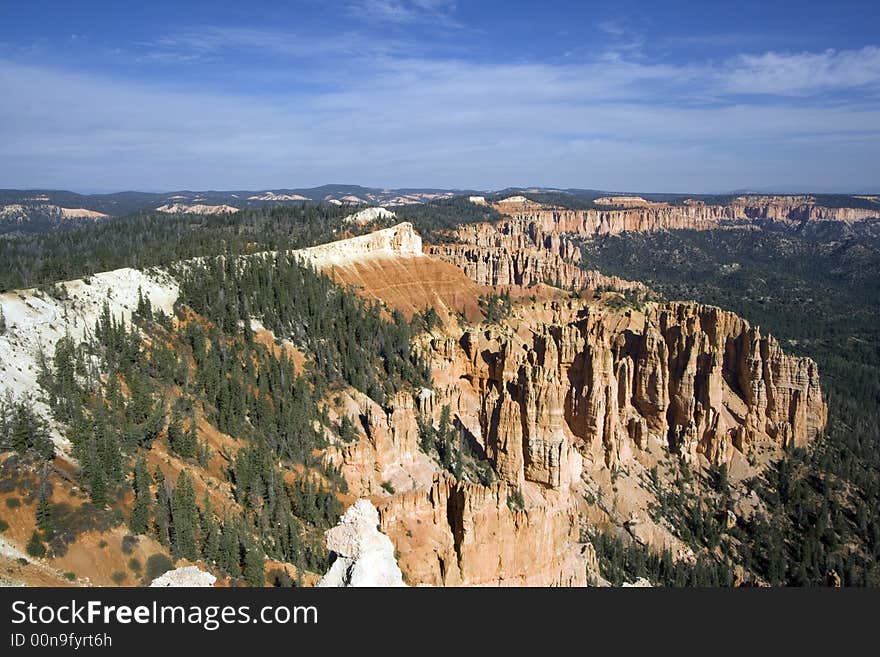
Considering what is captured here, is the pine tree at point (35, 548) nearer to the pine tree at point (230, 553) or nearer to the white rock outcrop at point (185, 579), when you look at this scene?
the white rock outcrop at point (185, 579)

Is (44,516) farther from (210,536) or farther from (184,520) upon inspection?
(210,536)

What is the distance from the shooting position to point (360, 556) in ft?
73.6

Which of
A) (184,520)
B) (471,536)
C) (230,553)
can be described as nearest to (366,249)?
(471,536)

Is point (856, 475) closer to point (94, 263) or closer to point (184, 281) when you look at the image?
point (184, 281)

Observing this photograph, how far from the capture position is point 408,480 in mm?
45219

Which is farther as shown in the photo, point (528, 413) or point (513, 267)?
point (513, 267)

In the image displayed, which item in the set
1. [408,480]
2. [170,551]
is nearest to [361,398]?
[408,480]

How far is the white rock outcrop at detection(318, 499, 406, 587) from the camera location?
72.9 ft

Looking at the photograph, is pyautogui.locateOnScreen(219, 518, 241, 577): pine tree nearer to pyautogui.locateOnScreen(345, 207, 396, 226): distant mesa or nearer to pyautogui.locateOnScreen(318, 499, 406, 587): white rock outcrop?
pyautogui.locateOnScreen(318, 499, 406, 587): white rock outcrop

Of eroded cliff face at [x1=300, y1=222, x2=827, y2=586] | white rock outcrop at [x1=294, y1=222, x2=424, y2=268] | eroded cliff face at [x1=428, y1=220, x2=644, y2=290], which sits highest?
white rock outcrop at [x1=294, y1=222, x2=424, y2=268]

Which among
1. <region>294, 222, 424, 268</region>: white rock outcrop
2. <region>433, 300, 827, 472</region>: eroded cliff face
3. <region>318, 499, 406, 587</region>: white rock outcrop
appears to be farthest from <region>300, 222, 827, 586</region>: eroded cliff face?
<region>318, 499, 406, 587</region>: white rock outcrop

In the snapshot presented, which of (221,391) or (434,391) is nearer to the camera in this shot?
(221,391)

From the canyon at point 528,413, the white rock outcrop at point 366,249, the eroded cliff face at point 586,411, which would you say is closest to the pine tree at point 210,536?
the canyon at point 528,413

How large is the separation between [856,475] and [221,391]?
59094 millimetres
